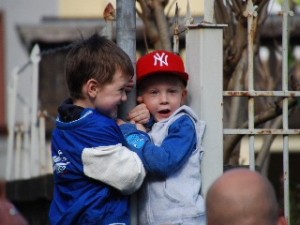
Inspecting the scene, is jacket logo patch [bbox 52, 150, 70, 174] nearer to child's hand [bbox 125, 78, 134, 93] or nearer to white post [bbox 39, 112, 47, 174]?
child's hand [bbox 125, 78, 134, 93]

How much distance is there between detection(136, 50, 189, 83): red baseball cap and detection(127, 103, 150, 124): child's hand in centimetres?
14

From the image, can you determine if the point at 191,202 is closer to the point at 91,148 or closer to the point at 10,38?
the point at 91,148

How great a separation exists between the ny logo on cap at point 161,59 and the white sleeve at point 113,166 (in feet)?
1.56

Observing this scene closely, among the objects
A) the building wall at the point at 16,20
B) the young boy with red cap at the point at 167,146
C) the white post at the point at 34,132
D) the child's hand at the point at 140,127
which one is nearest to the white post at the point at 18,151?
the white post at the point at 34,132

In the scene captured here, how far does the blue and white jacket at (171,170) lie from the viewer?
18.6ft

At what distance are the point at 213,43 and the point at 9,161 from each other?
5.55 meters

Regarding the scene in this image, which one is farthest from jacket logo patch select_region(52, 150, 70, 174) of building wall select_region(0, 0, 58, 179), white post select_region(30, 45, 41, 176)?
building wall select_region(0, 0, 58, 179)

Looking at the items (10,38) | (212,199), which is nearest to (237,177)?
(212,199)

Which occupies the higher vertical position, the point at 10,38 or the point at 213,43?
the point at 10,38

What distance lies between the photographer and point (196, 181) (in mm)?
5840

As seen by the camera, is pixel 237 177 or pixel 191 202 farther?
pixel 191 202

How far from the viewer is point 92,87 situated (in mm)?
5699

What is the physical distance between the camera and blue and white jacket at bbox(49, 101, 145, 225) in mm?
5598

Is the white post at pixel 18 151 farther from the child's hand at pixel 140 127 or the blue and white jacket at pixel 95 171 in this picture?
the blue and white jacket at pixel 95 171
